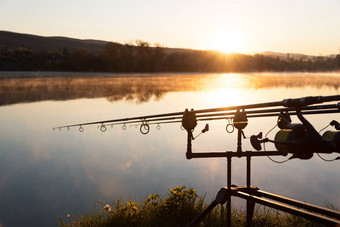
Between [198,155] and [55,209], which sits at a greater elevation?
[198,155]

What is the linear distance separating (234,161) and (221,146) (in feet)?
15.1

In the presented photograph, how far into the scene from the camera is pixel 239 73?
16200 centimetres

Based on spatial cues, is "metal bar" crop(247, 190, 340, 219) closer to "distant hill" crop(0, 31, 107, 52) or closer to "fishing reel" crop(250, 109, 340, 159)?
"fishing reel" crop(250, 109, 340, 159)

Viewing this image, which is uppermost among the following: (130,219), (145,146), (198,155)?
(198,155)

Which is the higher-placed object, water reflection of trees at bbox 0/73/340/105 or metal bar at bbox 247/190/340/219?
metal bar at bbox 247/190/340/219

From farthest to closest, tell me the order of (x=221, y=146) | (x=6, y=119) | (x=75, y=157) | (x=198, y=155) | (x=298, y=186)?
(x=6, y=119), (x=221, y=146), (x=75, y=157), (x=298, y=186), (x=198, y=155)

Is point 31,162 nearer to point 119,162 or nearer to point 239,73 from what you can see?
point 119,162

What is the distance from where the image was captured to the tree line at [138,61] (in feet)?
369

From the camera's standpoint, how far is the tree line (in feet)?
369

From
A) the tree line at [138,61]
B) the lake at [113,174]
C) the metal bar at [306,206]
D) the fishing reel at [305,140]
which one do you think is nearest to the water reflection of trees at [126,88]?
the tree line at [138,61]

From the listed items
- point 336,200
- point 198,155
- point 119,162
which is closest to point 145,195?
point 119,162

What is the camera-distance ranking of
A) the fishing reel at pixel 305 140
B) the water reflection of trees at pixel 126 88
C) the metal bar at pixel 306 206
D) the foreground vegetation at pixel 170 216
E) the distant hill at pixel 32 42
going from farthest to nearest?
the distant hill at pixel 32 42
the water reflection of trees at pixel 126 88
the foreground vegetation at pixel 170 216
the metal bar at pixel 306 206
the fishing reel at pixel 305 140

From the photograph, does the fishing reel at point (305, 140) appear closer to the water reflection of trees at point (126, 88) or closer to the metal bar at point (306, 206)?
the metal bar at point (306, 206)

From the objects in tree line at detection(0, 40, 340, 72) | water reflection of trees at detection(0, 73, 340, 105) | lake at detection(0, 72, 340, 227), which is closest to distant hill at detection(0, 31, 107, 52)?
tree line at detection(0, 40, 340, 72)
